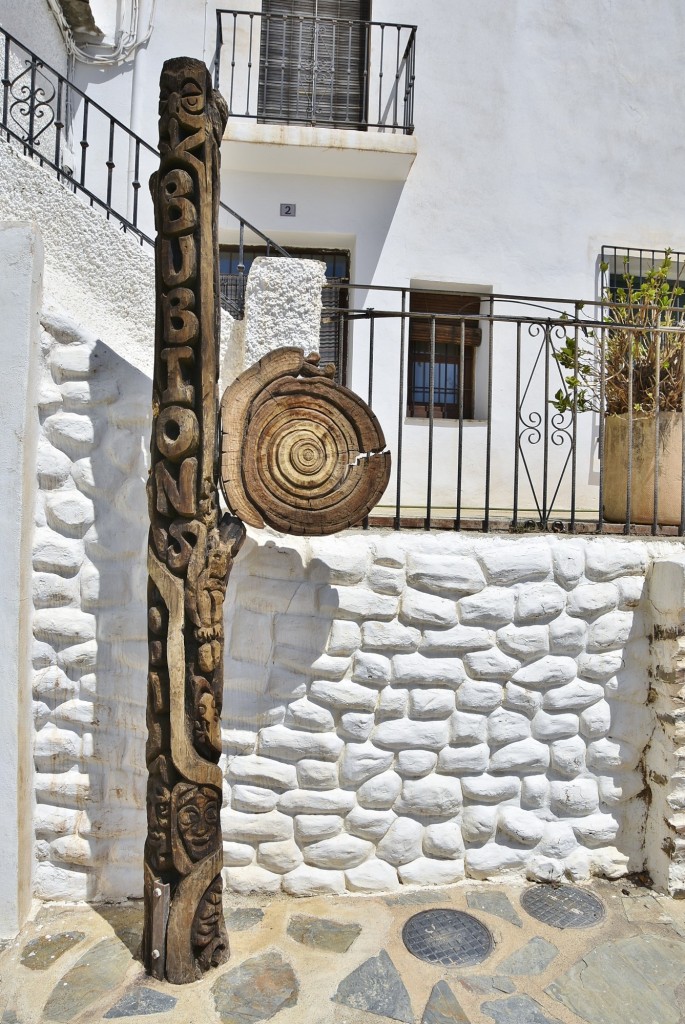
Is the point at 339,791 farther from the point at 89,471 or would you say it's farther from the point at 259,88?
the point at 259,88

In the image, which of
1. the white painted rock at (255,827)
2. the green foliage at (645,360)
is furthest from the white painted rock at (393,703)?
the green foliage at (645,360)

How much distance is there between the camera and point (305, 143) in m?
6.08

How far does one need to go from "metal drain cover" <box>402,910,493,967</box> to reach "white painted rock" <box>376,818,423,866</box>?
0.75 feet

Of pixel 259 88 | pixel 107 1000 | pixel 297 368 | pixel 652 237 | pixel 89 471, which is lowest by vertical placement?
pixel 107 1000

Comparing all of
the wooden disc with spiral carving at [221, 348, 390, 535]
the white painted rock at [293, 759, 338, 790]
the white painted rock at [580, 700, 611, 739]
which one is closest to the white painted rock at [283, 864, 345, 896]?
the white painted rock at [293, 759, 338, 790]

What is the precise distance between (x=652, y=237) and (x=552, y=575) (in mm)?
5134

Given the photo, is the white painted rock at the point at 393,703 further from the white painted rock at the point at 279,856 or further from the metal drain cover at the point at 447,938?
the metal drain cover at the point at 447,938

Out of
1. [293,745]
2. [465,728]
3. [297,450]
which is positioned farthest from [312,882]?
[297,450]

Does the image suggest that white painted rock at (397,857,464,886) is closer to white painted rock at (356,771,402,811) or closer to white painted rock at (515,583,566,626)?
white painted rock at (356,771,402,811)

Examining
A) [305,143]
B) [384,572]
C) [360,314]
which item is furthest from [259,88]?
[384,572]

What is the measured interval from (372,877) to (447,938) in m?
0.41

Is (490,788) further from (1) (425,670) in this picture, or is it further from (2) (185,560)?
(2) (185,560)

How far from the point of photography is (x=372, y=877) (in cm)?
301

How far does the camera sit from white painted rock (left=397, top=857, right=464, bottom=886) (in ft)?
9.98
